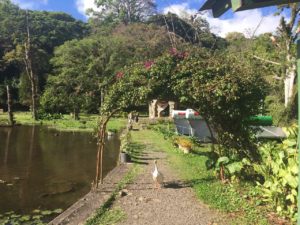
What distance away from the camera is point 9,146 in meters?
20.4

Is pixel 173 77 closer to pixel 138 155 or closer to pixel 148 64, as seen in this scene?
pixel 148 64

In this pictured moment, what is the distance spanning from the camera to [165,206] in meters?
8.85

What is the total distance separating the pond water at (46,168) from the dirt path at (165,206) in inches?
77.4

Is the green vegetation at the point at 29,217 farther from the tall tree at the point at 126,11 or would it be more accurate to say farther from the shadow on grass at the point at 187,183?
the tall tree at the point at 126,11

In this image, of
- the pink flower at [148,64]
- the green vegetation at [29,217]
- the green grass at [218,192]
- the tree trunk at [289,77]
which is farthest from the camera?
the tree trunk at [289,77]

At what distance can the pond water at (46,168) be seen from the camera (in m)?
11.0

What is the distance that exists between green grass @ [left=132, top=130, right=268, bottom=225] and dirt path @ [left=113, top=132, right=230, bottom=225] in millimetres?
278

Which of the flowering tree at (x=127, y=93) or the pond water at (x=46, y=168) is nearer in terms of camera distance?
the flowering tree at (x=127, y=93)

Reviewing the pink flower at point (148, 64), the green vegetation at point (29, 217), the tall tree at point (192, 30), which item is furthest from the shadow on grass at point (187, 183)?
the tall tree at point (192, 30)

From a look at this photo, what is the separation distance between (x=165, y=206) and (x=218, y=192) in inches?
68.9

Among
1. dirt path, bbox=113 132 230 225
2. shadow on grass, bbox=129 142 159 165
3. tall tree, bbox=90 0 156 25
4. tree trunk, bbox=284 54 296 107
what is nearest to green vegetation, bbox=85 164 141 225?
dirt path, bbox=113 132 230 225

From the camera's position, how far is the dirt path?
311 inches

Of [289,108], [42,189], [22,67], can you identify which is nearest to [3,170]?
[42,189]

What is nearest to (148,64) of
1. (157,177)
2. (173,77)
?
(173,77)
